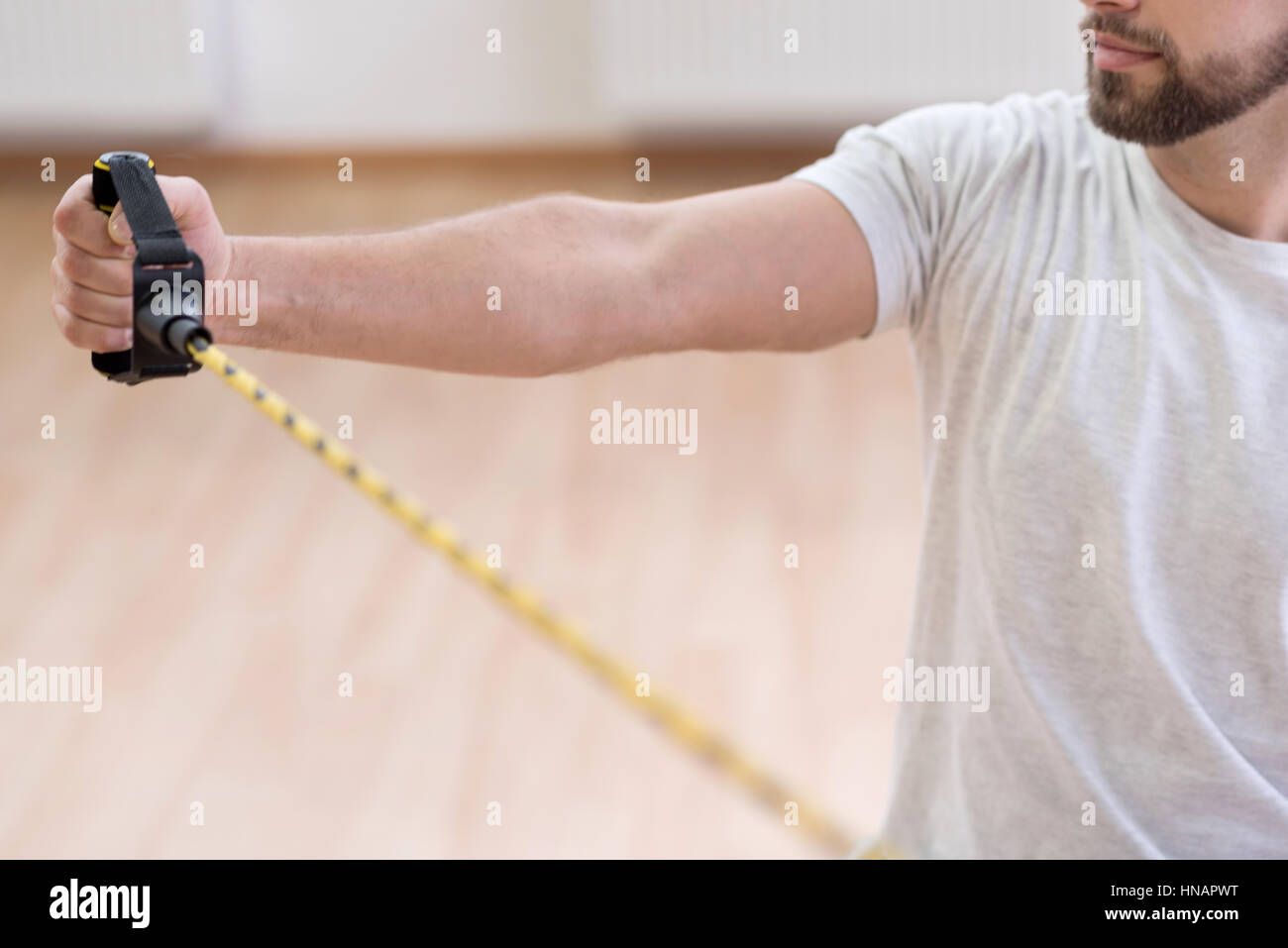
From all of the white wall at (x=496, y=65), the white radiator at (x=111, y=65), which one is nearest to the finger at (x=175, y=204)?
the white wall at (x=496, y=65)

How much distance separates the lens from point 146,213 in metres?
0.95

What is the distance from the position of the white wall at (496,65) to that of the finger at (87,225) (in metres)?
3.86

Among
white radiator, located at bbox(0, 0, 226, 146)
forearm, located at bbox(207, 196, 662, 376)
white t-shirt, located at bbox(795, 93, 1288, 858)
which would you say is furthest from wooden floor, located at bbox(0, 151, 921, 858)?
forearm, located at bbox(207, 196, 662, 376)

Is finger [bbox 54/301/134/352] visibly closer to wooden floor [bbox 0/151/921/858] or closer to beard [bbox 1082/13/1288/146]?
beard [bbox 1082/13/1288/146]

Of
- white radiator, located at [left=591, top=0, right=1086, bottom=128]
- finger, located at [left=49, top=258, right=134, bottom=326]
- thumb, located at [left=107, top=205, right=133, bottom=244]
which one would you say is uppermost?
white radiator, located at [left=591, top=0, right=1086, bottom=128]

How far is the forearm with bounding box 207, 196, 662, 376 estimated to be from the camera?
1087mm

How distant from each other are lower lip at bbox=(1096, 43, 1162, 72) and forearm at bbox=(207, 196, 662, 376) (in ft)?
1.12

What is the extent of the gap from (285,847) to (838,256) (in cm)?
142

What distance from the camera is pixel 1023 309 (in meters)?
1.18

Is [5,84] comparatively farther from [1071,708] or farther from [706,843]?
[1071,708]

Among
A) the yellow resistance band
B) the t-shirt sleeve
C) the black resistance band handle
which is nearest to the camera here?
the yellow resistance band

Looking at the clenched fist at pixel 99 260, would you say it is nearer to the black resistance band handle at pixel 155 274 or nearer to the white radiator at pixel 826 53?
the black resistance band handle at pixel 155 274

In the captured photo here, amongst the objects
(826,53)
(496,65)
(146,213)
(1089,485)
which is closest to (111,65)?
(496,65)

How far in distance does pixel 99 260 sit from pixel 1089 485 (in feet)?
2.20
